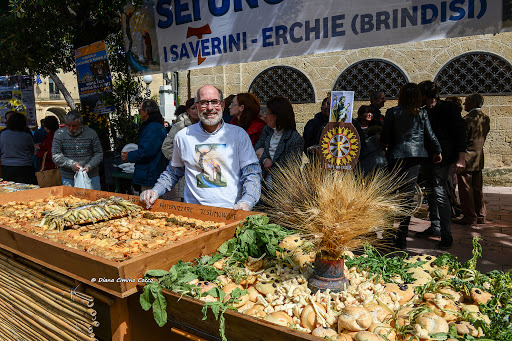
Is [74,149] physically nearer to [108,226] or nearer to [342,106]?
[108,226]

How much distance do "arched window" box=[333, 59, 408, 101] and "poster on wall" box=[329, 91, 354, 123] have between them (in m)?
5.82

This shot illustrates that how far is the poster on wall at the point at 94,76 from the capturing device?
550 centimetres

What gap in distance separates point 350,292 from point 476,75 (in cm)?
832

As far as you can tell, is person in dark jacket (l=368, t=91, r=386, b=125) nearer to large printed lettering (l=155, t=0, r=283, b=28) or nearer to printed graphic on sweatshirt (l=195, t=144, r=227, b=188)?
large printed lettering (l=155, t=0, r=283, b=28)

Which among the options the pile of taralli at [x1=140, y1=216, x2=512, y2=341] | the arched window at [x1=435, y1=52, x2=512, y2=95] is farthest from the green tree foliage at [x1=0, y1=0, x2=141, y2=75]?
the arched window at [x1=435, y1=52, x2=512, y2=95]

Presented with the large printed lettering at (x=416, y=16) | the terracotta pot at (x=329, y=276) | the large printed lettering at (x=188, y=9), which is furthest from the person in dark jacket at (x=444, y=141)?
the terracotta pot at (x=329, y=276)

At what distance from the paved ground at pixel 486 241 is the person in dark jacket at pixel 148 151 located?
10.7 ft

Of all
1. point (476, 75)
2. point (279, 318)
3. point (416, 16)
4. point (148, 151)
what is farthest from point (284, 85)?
point (279, 318)

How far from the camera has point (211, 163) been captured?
9.59 ft

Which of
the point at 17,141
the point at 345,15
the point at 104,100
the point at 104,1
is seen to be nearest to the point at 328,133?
the point at 345,15

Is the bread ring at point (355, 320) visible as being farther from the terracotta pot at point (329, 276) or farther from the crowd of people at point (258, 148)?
the crowd of people at point (258, 148)

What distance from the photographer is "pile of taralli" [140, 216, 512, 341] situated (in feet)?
4.50

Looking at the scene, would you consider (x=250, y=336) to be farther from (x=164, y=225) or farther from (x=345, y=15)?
(x=345, y=15)

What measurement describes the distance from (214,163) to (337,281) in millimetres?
1516
